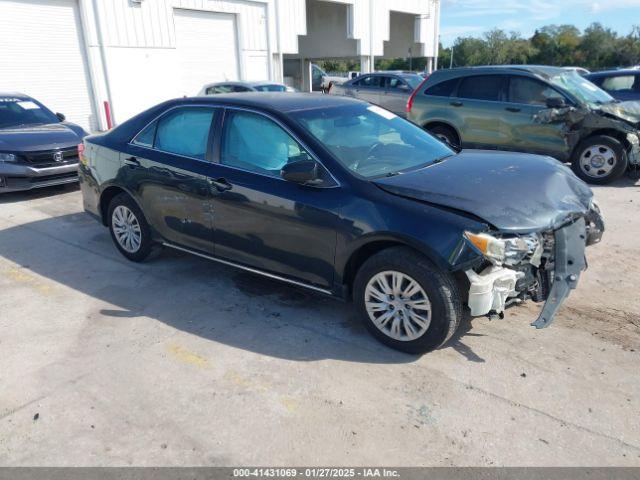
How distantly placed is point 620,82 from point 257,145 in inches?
392

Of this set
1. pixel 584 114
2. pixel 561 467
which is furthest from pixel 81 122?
pixel 561 467

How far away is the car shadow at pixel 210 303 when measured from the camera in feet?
12.1

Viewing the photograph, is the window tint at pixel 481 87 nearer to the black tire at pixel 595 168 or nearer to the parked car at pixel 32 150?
the black tire at pixel 595 168

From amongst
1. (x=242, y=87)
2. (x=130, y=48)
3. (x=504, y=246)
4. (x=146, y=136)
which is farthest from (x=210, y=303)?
(x=130, y=48)

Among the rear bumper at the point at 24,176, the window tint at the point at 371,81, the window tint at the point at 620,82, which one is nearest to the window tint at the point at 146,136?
the rear bumper at the point at 24,176

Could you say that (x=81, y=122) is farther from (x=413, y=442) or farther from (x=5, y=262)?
(x=413, y=442)

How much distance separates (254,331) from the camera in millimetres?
3904

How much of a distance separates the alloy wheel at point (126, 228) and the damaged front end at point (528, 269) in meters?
3.38

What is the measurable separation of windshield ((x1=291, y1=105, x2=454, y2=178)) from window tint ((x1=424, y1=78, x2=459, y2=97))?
4.89 meters

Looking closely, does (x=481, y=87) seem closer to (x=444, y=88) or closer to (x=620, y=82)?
(x=444, y=88)

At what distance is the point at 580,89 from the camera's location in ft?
27.0

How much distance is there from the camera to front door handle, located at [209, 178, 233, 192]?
163 inches

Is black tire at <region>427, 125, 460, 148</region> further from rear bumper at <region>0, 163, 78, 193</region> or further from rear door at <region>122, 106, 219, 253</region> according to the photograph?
rear bumper at <region>0, 163, 78, 193</region>

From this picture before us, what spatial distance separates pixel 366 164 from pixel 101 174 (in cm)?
297
